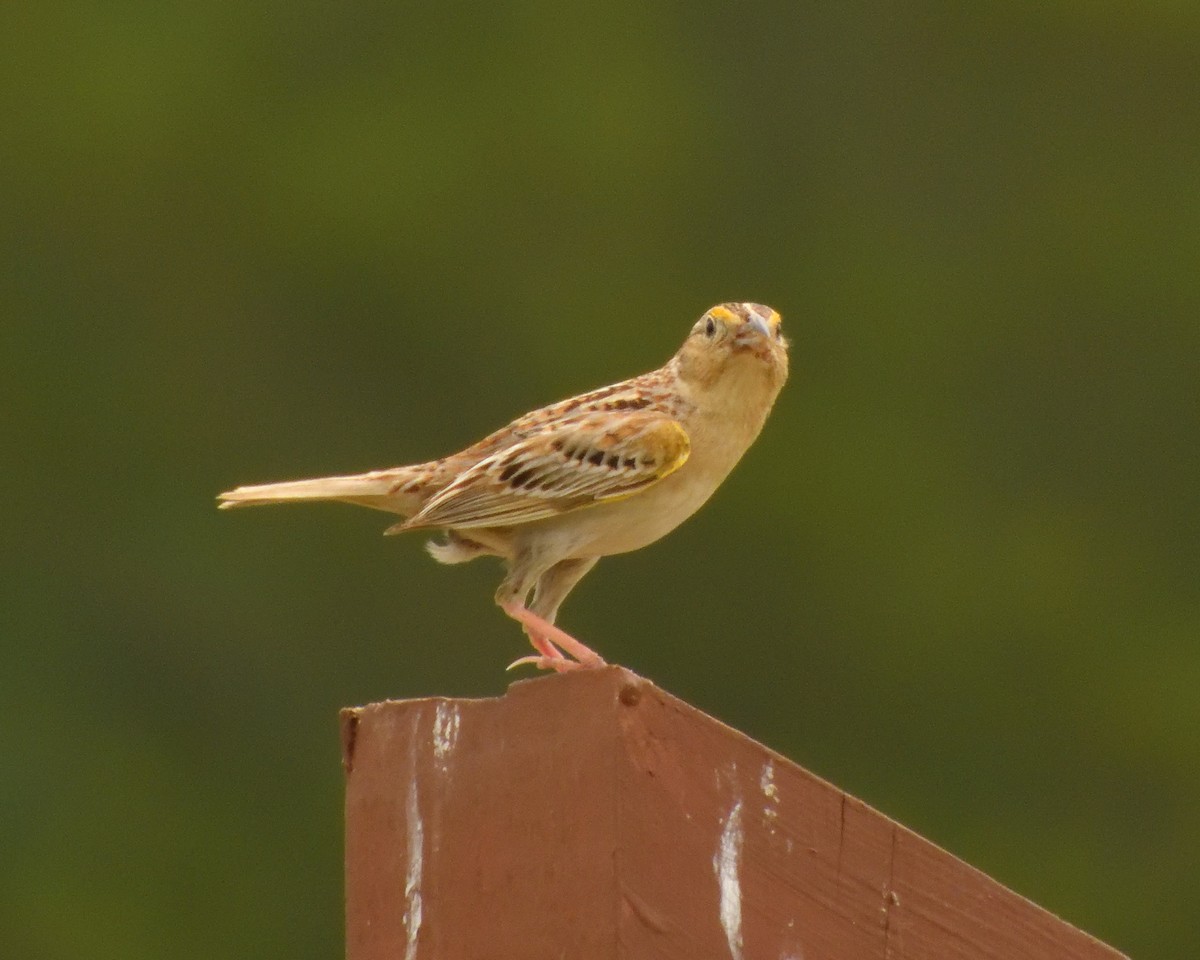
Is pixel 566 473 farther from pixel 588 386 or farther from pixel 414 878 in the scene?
pixel 588 386

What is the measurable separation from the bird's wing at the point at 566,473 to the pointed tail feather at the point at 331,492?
0.19m

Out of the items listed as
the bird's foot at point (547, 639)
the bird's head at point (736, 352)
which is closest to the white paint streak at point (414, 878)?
the bird's foot at point (547, 639)

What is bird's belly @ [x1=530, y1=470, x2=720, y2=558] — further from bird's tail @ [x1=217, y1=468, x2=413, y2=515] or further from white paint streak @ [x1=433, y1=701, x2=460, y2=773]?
white paint streak @ [x1=433, y1=701, x2=460, y2=773]

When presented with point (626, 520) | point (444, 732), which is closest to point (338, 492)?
point (626, 520)

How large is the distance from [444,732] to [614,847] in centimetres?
49

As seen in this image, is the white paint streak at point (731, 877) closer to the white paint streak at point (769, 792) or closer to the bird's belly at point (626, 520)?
the white paint streak at point (769, 792)

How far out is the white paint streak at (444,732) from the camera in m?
5.04

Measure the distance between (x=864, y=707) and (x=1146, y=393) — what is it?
163 inches

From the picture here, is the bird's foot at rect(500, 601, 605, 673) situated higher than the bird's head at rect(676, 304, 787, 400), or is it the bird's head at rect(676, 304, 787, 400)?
the bird's head at rect(676, 304, 787, 400)

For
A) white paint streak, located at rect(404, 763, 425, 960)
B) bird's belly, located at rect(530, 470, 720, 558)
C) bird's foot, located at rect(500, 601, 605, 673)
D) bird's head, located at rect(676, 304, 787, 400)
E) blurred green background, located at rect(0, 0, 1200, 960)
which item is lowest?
white paint streak, located at rect(404, 763, 425, 960)

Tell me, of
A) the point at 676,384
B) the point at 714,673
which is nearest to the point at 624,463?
the point at 676,384

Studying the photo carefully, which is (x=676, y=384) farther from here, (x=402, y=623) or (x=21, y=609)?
(x=21, y=609)

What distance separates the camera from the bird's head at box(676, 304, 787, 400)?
7008mm

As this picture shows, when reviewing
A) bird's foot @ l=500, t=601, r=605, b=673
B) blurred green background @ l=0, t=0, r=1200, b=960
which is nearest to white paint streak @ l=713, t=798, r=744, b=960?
bird's foot @ l=500, t=601, r=605, b=673
